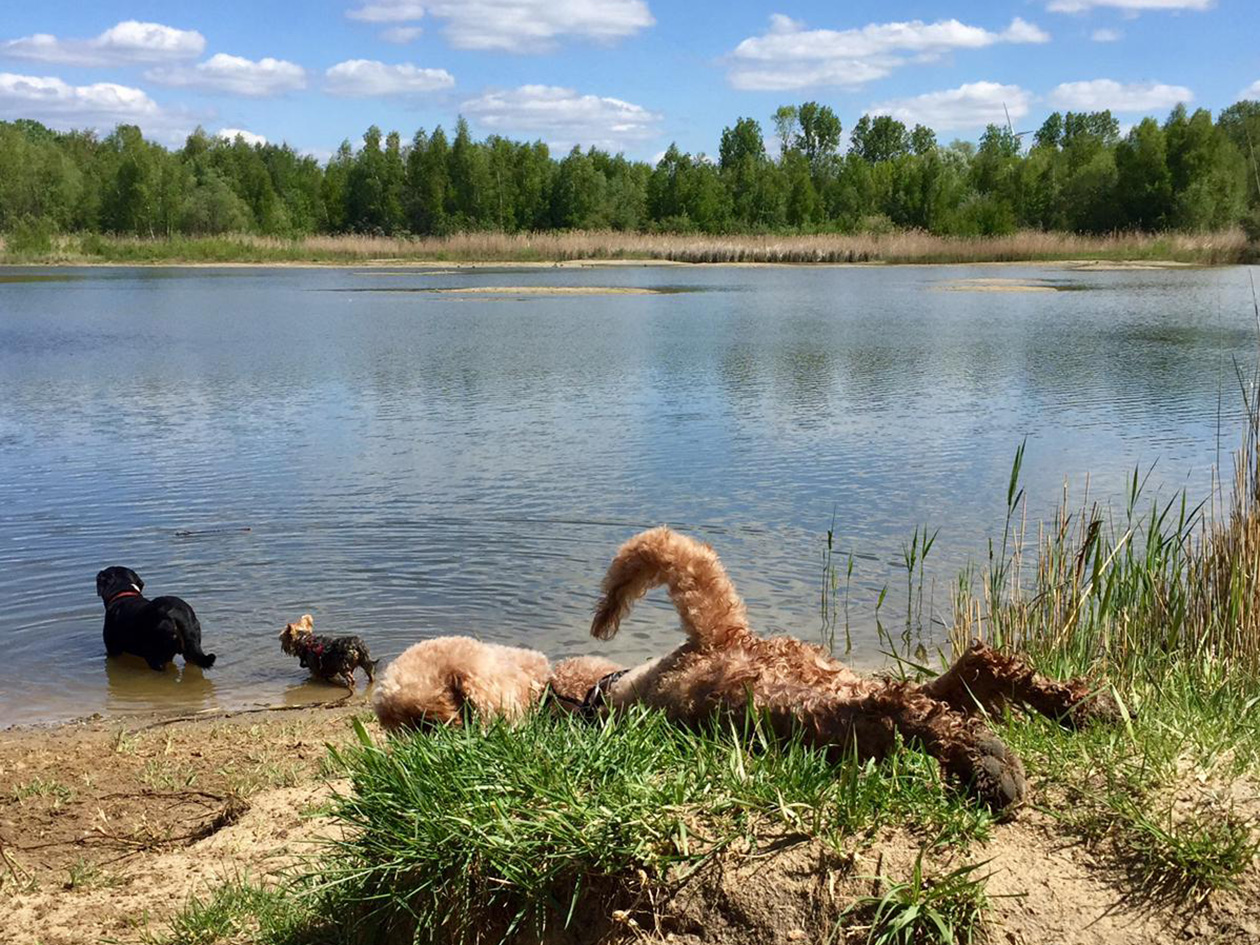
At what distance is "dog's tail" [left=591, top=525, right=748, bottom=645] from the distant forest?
69479 mm

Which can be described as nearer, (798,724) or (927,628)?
(798,724)

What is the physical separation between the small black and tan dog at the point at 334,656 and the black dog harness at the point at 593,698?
3.91 m

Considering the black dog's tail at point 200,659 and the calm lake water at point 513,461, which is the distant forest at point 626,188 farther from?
the black dog's tail at point 200,659

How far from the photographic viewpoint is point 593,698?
11.5 feet

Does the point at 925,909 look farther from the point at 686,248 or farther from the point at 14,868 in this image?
the point at 686,248

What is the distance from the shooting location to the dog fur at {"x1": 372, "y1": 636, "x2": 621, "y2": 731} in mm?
3406

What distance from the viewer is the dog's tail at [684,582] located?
3.41m

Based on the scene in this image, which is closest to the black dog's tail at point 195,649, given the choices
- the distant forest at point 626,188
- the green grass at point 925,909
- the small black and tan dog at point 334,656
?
the small black and tan dog at point 334,656

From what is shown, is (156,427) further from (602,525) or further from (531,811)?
(531,811)

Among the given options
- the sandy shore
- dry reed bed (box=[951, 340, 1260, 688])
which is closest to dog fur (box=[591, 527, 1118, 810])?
the sandy shore

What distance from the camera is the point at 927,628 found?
7945mm

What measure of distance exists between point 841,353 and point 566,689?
2011 centimetres

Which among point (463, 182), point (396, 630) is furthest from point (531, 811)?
point (463, 182)

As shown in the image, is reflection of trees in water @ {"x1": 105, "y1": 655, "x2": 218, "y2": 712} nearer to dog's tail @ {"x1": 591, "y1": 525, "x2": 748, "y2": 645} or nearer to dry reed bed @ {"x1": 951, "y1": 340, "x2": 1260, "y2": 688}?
dog's tail @ {"x1": 591, "y1": 525, "x2": 748, "y2": 645}
